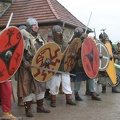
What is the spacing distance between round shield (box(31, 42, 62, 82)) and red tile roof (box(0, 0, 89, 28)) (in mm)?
4772

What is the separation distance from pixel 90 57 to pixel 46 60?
120 cm

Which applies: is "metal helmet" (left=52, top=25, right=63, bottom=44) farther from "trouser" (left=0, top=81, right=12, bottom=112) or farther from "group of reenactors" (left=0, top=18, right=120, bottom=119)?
"trouser" (left=0, top=81, right=12, bottom=112)

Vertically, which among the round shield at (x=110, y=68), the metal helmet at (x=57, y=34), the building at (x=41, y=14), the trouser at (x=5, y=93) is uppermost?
the building at (x=41, y=14)

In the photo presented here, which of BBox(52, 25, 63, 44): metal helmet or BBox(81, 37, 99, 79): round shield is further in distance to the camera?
BBox(81, 37, 99, 79): round shield

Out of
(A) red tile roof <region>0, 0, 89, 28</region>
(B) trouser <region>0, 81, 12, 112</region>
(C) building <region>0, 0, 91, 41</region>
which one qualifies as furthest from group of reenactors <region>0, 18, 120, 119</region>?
(A) red tile roof <region>0, 0, 89, 28</region>

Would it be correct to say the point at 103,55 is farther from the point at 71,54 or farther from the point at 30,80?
the point at 30,80

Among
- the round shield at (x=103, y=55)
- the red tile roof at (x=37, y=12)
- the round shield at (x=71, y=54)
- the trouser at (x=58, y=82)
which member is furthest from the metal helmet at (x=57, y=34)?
the red tile roof at (x=37, y=12)

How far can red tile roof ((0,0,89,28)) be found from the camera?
375 inches

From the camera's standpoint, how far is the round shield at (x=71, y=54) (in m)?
4.88

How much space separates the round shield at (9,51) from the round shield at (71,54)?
1230mm

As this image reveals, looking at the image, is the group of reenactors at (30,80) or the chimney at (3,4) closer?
the group of reenactors at (30,80)

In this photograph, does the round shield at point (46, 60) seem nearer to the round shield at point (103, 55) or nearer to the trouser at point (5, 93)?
the trouser at point (5, 93)

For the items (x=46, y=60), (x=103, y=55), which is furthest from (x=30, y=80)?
(x=103, y=55)

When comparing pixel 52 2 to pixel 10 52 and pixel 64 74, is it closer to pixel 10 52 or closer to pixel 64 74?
pixel 64 74
